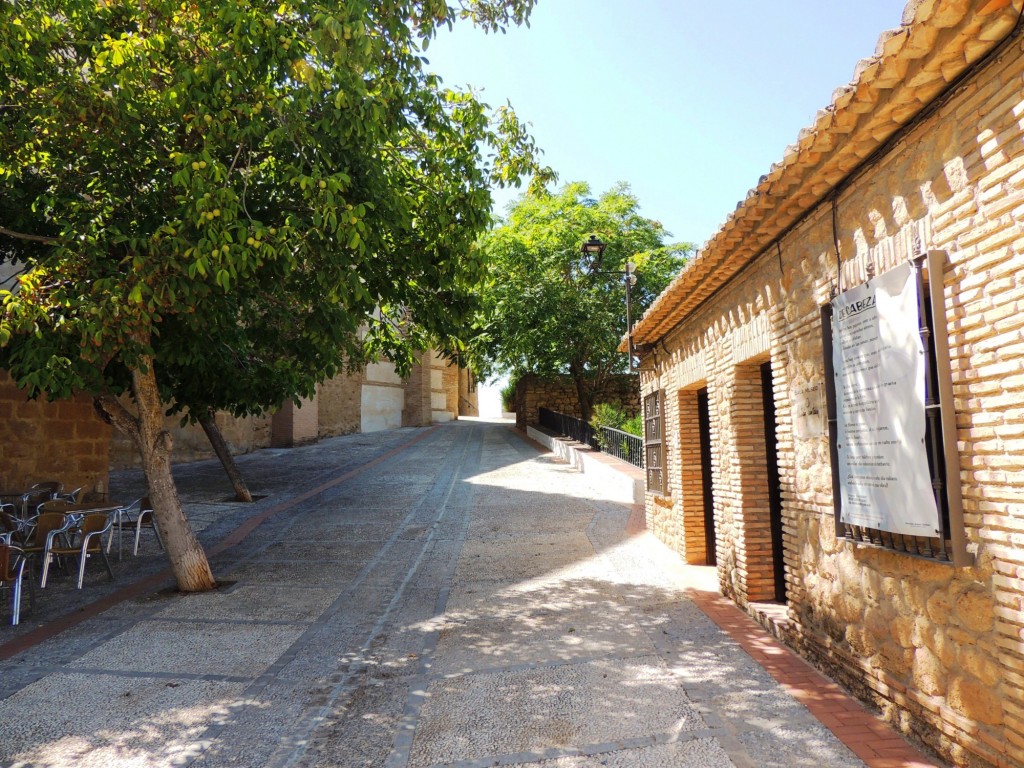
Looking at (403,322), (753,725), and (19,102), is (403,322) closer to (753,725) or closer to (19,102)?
(19,102)

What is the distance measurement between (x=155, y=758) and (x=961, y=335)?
13.9 feet

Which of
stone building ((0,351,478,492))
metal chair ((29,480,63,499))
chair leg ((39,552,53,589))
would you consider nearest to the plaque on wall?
chair leg ((39,552,53,589))

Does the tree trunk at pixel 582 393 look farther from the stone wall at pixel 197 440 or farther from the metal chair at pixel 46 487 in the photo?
the metal chair at pixel 46 487

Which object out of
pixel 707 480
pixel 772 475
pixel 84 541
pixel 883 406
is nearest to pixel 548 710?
pixel 883 406

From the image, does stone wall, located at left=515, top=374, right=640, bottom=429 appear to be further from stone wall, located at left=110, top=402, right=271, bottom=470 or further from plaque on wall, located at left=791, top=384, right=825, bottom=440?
plaque on wall, located at left=791, top=384, right=825, bottom=440

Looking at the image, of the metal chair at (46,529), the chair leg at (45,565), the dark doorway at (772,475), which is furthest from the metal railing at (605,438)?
the chair leg at (45,565)

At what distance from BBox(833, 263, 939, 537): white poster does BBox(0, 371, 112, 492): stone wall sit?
1159 cm

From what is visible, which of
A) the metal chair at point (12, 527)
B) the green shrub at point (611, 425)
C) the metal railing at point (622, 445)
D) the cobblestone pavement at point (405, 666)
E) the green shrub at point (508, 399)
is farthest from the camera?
the green shrub at point (508, 399)

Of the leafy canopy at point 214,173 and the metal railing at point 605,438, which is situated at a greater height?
the leafy canopy at point 214,173

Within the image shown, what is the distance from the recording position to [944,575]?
301cm

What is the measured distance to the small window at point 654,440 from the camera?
844 cm

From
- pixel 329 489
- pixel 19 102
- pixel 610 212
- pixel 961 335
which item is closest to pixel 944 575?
pixel 961 335

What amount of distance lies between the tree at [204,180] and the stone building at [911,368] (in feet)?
9.80

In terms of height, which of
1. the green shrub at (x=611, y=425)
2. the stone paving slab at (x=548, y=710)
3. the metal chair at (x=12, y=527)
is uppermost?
the green shrub at (x=611, y=425)
